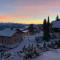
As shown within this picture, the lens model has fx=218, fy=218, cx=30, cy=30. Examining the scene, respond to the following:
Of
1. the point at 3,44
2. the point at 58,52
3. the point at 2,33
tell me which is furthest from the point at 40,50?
the point at 2,33

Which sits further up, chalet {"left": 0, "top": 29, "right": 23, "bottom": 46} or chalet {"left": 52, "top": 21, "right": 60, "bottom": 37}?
chalet {"left": 52, "top": 21, "right": 60, "bottom": 37}

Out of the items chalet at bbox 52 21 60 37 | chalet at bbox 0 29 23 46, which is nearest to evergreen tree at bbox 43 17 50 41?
chalet at bbox 52 21 60 37

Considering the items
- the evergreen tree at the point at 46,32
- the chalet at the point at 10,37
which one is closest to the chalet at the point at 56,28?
the evergreen tree at the point at 46,32

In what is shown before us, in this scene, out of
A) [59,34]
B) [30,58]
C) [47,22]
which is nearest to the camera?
[30,58]

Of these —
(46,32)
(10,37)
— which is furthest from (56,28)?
(10,37)

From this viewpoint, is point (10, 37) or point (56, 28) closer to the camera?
point (56, 28)

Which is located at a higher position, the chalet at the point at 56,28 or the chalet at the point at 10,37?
the chalet at the point at 56,28

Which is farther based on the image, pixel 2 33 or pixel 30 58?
pixel 2 33

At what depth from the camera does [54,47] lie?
31.1m

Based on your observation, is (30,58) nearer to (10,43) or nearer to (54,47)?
(54,47)

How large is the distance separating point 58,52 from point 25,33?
2218 centimetres

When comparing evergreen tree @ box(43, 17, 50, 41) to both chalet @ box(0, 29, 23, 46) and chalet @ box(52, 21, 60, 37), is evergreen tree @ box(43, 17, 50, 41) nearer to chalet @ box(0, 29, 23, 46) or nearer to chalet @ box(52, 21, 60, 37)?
chalet @ box(52, 21, 60, 37)

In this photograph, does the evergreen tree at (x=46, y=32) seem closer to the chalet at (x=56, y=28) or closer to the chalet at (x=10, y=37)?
the chalet at (x=56, y=28)

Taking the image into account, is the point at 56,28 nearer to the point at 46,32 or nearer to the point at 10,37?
the point at 46,32
